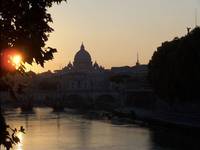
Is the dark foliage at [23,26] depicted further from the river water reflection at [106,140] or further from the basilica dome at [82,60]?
the basilica dome at [82,60]

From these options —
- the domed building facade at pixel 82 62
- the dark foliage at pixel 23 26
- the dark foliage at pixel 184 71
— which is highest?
the domed building facade at pixel 82 62

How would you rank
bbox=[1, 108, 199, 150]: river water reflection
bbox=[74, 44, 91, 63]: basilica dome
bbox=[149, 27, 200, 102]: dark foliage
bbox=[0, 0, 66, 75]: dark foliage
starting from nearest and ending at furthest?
1. bbox=[0, 0, 66, 75]: dark foliage
2. bbox=[1, 108, 199, 150]: river water reflection
3. bbox=[149, 27, 200, 102]: dark foliage
4. bbox=[74, 44, 91, 63]: basilica dome

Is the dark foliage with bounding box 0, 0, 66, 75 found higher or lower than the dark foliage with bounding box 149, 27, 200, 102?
lower

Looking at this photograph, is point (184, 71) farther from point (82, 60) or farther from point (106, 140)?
point (82, 60)

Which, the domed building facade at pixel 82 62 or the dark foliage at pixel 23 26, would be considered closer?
the dark foliage at pixel 23 26

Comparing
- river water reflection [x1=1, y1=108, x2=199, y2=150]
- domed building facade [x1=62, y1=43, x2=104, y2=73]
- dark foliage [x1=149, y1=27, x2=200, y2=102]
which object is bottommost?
A: river water reflection [x1=1, y1=108, x2=199, y2=150]

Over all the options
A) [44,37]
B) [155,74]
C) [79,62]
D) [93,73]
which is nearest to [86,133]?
[155,74]

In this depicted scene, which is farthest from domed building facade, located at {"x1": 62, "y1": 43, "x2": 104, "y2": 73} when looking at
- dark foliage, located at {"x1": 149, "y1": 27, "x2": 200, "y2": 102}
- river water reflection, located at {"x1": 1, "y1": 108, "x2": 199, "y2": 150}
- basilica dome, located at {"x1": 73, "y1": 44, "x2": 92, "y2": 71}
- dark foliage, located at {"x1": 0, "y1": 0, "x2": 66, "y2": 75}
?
dark foliage, located at {"x1": 0, "y1": 0, "x2": 66, "y2": 75}

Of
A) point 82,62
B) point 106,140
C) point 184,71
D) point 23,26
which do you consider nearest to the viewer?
point 23,26

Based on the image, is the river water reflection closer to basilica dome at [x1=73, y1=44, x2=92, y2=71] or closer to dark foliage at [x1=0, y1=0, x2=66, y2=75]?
dark foliage at [x1=0, y1=0, x2=66, y2=75]

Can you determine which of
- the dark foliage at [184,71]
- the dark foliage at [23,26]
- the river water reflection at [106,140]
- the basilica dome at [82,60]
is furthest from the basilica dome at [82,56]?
the dark foliage at [23,26]

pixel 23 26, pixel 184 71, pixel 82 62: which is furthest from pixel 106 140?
pixel 82 62

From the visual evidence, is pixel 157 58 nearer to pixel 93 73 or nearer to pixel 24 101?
pixel 24 101

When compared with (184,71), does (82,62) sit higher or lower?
higher
